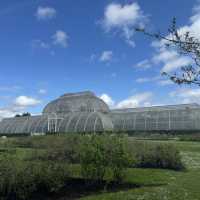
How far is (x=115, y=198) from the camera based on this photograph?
32.2 ft

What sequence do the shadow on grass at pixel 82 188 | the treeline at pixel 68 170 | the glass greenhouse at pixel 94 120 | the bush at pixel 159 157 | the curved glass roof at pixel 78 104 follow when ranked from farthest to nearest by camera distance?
1. the curved glass roof at pixel 78 104
2. the glass greenhouse at pixel 94 120
3. the bush at pixel 159 157
4. the shadow on grass at pixel 82 188
5. the treeline at pixel 68 170

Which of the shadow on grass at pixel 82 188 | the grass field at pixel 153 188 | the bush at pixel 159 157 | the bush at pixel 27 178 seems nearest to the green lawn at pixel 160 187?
the grass field at pixel 153 188

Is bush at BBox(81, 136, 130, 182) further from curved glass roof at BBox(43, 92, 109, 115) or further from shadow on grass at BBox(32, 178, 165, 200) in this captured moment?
curved glass roof at BBox(43, 92, 109, 115)

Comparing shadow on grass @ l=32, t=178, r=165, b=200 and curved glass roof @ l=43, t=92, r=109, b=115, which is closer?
shadow on grass @ l=32, t=178, r=165, b=200

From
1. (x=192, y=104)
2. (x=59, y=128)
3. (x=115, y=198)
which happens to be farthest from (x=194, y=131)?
(x=115, y=198)

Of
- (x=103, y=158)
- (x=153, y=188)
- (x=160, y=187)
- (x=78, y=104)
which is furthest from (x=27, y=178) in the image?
(x=78, y=104)

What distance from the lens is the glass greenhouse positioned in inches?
2202

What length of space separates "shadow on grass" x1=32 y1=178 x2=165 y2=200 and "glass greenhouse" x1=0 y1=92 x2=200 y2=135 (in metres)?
36.5

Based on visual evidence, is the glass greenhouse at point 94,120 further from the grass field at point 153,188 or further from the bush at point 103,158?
the bush at point 103,158

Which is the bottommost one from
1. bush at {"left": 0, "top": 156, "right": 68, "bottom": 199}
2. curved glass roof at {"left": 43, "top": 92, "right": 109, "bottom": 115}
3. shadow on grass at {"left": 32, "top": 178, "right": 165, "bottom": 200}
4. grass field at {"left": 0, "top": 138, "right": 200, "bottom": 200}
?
shadow on grass at {"left": 32, "top": 178, "right": 165, "bottom": 200}

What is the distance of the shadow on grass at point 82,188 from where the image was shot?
10.7 m

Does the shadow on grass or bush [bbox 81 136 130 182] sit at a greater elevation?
bush [bbox 81 136 130 182]

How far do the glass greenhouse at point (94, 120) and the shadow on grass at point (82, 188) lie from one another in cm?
3651

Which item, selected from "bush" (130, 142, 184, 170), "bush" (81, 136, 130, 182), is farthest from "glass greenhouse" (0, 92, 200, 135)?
"bush" (81, 136, 130, 182)
